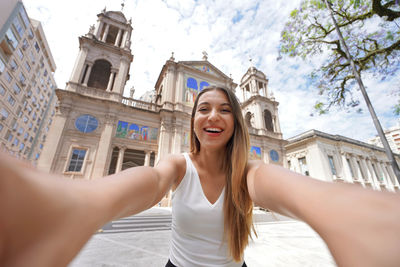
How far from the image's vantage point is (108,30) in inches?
594

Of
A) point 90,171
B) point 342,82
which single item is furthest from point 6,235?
point 90,171

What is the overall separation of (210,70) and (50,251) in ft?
60.2

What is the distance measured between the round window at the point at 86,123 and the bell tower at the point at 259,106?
563 inches

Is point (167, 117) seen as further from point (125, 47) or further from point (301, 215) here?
point (301, 215)

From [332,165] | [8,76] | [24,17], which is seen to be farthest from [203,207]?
[24,17]

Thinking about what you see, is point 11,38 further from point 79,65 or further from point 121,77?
point 121,77

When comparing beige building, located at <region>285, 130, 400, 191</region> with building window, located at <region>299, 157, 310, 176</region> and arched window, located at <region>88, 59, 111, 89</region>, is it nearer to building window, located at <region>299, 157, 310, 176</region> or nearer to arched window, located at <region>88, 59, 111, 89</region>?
building window, located at <region>299, 157, 310, 176</region>

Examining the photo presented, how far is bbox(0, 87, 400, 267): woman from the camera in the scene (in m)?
0.29

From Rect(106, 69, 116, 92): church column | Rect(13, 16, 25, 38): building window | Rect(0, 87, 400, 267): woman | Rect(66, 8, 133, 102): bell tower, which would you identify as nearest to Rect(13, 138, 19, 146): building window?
Rect(13, 16, 25, 38): building window

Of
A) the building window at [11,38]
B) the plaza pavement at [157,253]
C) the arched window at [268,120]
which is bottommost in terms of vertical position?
the plaza pavement at [157,253]

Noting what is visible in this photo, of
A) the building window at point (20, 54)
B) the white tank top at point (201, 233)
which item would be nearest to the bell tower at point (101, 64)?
the building window at point (20, 54)

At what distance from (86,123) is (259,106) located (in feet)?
56.1

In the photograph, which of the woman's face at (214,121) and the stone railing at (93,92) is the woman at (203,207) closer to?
the woman's face at (214,121)

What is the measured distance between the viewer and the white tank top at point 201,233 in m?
1.03
